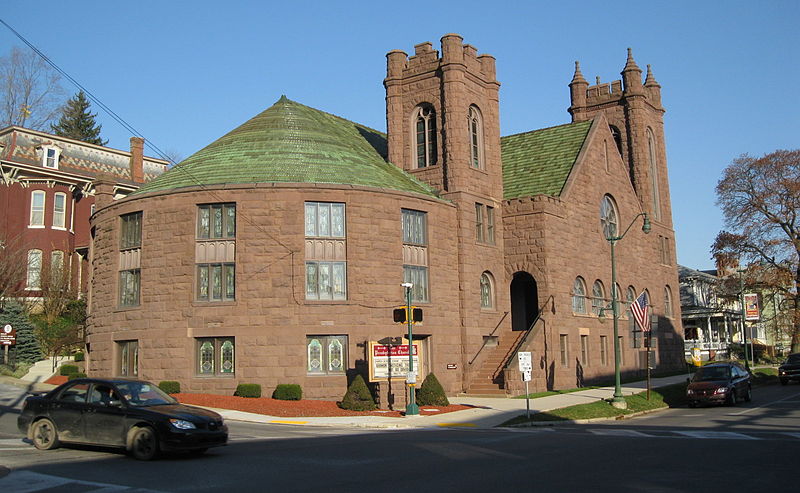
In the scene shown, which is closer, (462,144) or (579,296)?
(462,144)

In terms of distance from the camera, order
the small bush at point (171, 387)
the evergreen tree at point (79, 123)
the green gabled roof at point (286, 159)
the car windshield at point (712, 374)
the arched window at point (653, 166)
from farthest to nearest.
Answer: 1. the evergreen tree at point (79, 123)
2. the arched window at point (653, 166)
3. the green gabled roof at point (286, 159)
4. the car windshield at point (712, 374)
5. the small bush at point (171, 387)

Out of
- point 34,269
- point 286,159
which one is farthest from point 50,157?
point 286,159

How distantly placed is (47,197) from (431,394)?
36.7m

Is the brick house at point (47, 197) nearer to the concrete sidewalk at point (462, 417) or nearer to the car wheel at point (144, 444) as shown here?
the concrete sidewalk at point (462, 417)

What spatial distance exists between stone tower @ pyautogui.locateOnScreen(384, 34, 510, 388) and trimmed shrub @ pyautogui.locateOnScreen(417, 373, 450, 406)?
15.6 feet

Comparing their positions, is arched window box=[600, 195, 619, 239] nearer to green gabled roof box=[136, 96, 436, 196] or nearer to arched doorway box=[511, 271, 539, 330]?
arched doorway box=[511, 271, 539, 330]

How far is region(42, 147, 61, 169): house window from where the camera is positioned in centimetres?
5238

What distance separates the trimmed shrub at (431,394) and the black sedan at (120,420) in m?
13.5

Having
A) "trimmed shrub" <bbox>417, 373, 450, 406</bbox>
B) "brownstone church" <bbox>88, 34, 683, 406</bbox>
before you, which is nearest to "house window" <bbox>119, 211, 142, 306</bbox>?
"brownstone church" <bbox>88, 34, 683, 406</bbox>

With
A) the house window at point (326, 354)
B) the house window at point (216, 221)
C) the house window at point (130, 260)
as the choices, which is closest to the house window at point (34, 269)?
the house window at point (130, 260)

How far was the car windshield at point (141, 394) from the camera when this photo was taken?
14.2 metres

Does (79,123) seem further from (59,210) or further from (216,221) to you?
(216,221)

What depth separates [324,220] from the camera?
29.8 metres

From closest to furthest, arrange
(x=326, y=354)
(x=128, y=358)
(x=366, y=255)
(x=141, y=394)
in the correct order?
(x=141, y=394)
(x=326, y=354)
(x=366, y=255)
(x=128, y=358)
